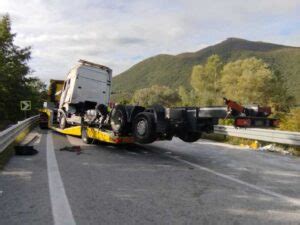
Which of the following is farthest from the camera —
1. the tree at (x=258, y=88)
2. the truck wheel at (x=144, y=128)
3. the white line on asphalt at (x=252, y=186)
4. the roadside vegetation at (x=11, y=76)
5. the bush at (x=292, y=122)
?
the tree at (x=258, y=88)

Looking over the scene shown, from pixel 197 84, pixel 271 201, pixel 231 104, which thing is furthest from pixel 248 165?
pixel 197 84

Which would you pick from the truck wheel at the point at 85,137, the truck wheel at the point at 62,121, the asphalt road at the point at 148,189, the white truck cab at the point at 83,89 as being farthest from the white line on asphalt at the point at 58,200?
the truck wheel at the point at 62,121

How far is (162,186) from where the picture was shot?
265 inches

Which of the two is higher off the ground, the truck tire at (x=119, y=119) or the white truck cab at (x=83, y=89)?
the white truck cab at (x=83, y=89)

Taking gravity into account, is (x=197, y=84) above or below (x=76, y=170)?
above

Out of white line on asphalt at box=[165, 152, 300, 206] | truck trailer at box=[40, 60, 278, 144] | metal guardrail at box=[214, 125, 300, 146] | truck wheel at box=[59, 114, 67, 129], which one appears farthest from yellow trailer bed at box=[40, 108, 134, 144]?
metal guardrail at box=[214, 125, 300, 146]

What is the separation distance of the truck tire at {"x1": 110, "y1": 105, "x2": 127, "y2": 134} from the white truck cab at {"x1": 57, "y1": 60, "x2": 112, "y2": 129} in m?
3.99

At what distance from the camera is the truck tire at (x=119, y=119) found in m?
11.2

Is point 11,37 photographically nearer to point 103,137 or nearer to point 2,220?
point 103,137

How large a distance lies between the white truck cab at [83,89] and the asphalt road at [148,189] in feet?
18.2

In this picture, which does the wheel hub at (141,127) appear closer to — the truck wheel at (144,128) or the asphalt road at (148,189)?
the truck wheel at (144,128)

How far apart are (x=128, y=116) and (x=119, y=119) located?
1.12 feet

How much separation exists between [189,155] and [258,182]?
374 centimetres

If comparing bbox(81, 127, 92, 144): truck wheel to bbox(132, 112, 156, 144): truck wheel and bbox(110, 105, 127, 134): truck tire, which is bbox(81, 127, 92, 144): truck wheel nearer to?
bbox(110, 105, 127, 134): truck tire
